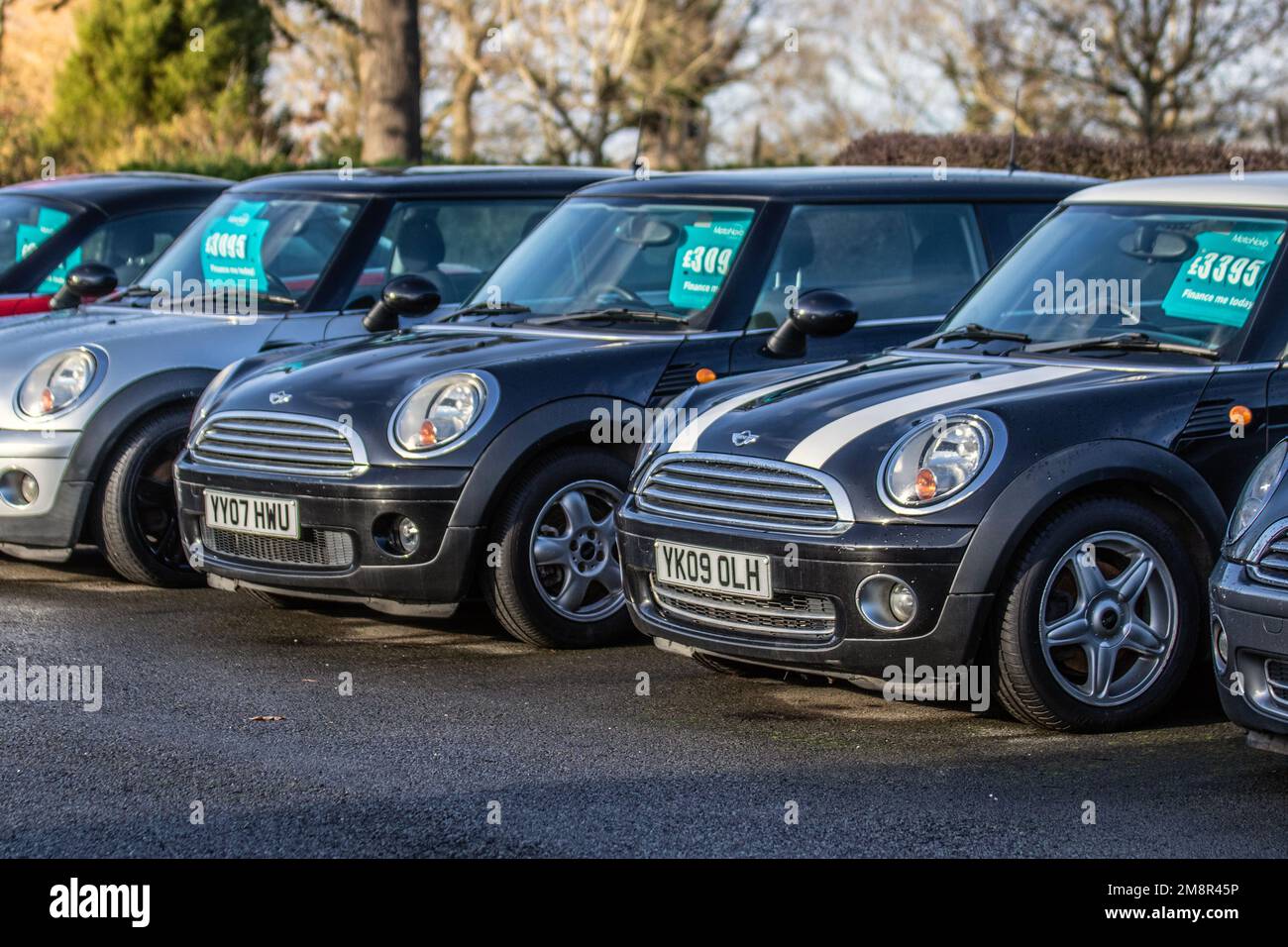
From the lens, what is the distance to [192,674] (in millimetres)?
6750

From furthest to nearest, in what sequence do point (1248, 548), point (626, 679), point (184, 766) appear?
point (626, 679), point (184, 766), point (1248, 548)

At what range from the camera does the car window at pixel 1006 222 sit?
324 inches

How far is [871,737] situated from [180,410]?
12.7ft

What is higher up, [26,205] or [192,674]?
[26,205]

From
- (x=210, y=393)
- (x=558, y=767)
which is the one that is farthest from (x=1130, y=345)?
(x=210, y=393)

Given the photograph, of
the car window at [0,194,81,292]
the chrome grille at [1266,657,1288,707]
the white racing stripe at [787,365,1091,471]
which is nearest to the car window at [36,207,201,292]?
the car window at [0,194,81,292]

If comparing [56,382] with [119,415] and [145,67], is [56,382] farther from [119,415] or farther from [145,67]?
[145,67]

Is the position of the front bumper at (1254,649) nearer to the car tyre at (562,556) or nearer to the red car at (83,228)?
the car tyre at (562,556)

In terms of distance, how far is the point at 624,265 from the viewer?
796 centimetres

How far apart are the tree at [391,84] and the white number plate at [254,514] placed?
526 inches

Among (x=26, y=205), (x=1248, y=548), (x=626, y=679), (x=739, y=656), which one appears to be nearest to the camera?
(x=1248, y=548)
